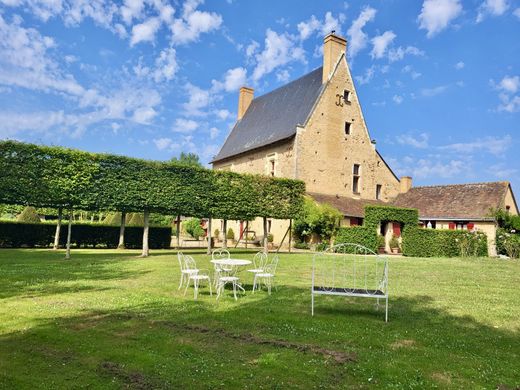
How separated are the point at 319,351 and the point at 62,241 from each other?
2185cm

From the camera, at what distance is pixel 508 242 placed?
76.5 feet

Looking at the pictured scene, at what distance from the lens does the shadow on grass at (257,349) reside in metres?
4.10

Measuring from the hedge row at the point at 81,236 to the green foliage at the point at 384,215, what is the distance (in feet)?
40.2

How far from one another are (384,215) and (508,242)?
Answer: 723 centimetres

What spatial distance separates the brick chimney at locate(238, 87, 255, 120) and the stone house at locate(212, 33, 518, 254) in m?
4.44

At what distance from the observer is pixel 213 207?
20281mm

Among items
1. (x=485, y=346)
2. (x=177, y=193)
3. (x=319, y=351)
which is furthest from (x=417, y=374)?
(x=177, y=193)

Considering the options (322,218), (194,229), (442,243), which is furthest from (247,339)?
(194,229)

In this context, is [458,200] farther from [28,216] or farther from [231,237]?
[28,216]

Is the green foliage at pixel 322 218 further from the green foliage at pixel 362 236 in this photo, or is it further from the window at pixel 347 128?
the window at pixel 347 128

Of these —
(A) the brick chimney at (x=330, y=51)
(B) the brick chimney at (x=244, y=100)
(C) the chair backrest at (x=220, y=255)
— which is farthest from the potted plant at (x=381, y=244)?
(B) the brick chimney at (x=244, y=100)

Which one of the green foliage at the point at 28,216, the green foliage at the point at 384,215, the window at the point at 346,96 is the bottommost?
the green foliage at the point at 28,216

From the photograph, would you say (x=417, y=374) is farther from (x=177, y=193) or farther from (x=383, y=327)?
(x=177, y=193)

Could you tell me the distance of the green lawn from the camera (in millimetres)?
4117
